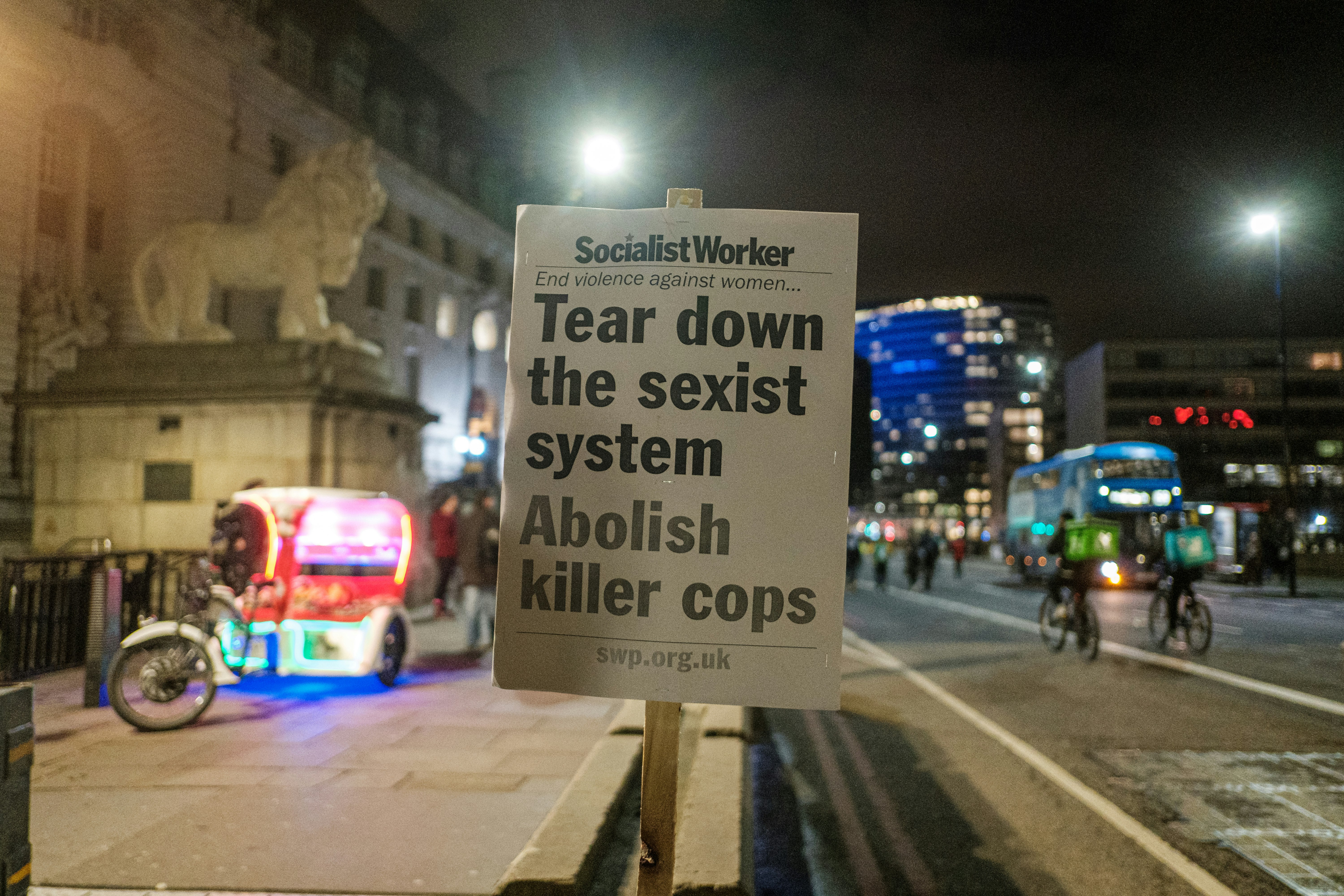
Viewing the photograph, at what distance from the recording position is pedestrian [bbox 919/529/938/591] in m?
27.4

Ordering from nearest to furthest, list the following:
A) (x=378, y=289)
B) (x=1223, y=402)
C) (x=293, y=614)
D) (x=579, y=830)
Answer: (x=579, y=830) < (x=293, y=614) < (x=378, y=289) < (x=1223, y=402)

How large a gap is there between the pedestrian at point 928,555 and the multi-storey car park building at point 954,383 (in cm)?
13201

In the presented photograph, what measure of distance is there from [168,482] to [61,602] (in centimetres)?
393

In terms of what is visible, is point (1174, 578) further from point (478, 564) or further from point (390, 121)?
point (390, 121)

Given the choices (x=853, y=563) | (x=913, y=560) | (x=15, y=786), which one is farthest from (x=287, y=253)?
(x=913, y=560)

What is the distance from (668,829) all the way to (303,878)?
7.49 ft

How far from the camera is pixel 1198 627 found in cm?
1224

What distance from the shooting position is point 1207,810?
531 cm

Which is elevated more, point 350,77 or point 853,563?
point 350,77

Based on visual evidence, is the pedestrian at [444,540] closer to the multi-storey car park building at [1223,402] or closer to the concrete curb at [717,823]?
the concrete curb at [717,823]

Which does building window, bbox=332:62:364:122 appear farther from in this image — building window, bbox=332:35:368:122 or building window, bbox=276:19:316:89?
building window, bbox=276:19:316:89

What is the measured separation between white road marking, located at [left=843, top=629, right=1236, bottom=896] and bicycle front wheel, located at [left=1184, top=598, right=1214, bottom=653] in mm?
4475

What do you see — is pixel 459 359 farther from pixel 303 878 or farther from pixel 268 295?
pixel 303 878

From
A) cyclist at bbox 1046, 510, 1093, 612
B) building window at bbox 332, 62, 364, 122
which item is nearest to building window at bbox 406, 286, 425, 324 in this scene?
building window at bbox 332, 62, 364, 122
